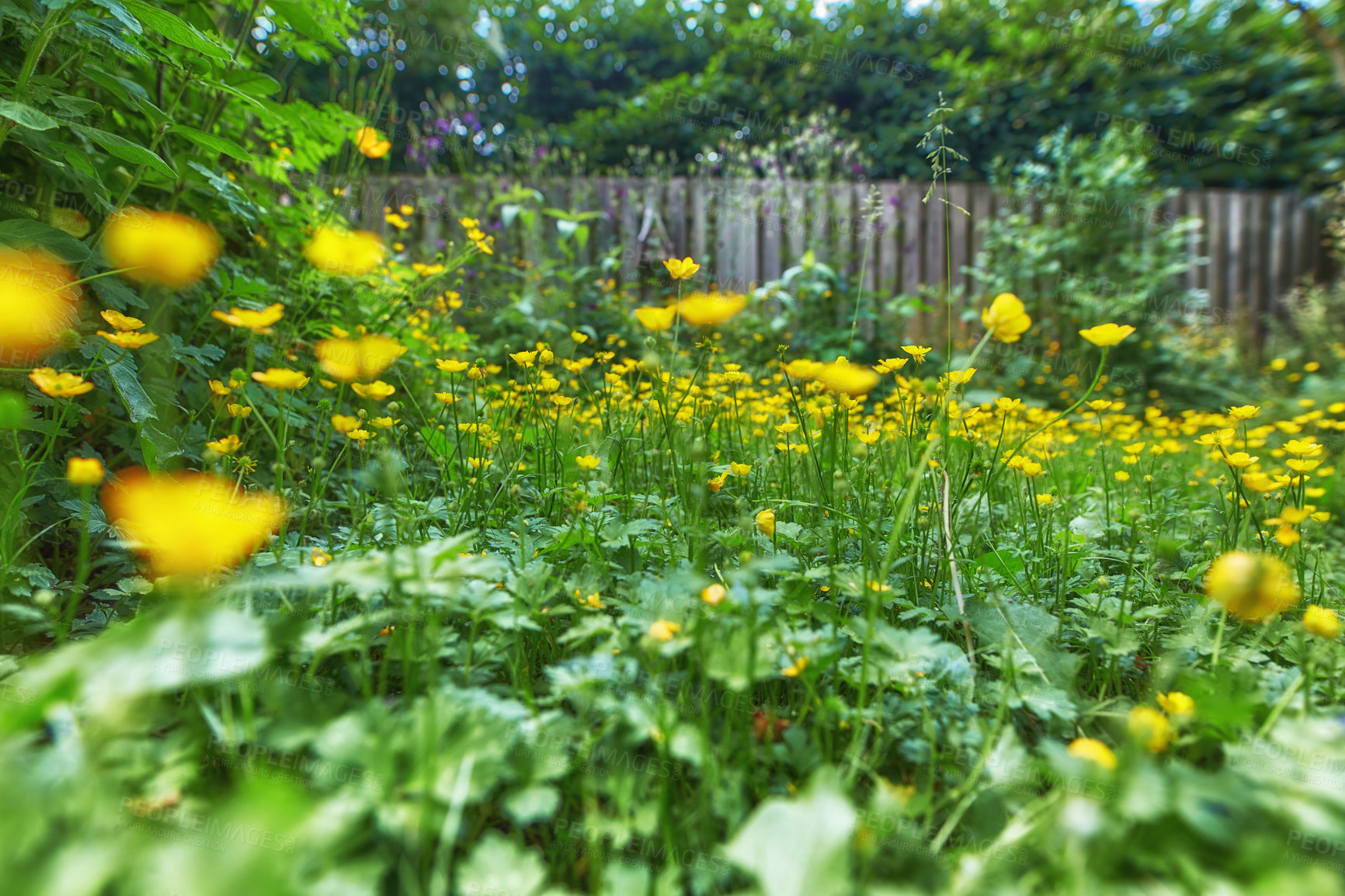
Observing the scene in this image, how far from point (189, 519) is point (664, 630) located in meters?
0.52

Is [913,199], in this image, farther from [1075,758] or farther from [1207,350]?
[1075,758]

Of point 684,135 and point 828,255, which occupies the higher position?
point 684,135

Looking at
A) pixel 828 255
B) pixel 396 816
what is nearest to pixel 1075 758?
pixel 396 816

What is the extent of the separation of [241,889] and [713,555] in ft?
3.10

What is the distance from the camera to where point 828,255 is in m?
5.82

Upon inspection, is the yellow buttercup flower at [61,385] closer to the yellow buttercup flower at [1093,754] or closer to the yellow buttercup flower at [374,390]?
the yellow buttercup flower at [374,390]

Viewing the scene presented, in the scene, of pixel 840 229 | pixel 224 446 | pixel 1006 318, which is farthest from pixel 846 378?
pixel 840 229

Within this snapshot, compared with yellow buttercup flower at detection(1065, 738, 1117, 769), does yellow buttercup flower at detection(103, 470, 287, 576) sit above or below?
above

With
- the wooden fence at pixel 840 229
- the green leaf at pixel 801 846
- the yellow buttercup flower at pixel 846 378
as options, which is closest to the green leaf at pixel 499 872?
the green leaf at pixel 801 846

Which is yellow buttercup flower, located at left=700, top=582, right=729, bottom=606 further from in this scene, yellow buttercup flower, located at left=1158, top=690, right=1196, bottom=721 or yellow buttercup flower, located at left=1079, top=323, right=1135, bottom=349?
yellow buttercup flower, located at left=1079, top=323, right=1135, bottom=349

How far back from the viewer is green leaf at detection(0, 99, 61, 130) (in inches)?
41.3

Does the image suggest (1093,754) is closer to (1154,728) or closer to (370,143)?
(1154,728)

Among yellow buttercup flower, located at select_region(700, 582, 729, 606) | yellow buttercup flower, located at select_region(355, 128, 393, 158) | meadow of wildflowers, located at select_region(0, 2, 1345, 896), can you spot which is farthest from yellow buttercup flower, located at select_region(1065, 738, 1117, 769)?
yellow buttercup flower, located at select_region(355, 128, 393, 158)

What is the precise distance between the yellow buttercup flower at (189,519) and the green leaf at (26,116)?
0.59 metres
